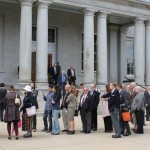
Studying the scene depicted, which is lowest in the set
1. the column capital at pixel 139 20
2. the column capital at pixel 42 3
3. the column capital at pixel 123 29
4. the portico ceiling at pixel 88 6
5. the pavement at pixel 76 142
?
the pavement at pixel 76 142

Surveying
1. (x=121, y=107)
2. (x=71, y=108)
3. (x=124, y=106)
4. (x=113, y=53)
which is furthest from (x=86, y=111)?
(x=113, y=53)

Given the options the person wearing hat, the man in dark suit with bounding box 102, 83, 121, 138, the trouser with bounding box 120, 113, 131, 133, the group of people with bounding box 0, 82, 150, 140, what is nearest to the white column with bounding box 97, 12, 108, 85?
the group of people with bounding box 0, 82, 150, 140

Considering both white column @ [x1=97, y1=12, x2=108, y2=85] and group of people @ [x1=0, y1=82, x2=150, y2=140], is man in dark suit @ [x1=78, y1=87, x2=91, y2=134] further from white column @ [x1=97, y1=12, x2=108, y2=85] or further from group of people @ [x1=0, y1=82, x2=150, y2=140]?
white column @ [x1=97, y1=12, x2=108, y2=85]

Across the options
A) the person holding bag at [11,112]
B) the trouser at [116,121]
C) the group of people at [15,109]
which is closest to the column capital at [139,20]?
the trouser at [116,121]

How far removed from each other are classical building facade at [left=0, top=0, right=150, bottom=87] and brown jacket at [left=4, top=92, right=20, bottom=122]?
370 inches

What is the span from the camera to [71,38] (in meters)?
28.3

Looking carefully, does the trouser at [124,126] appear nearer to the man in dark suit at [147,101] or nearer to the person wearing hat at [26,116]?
the person wearing hat at [26,116]

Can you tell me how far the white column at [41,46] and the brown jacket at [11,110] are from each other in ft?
32.2

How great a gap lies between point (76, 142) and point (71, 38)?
1811 centimetres

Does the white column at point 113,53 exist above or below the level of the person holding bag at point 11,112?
above

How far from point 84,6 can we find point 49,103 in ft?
40.3

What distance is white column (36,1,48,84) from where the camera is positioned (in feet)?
71.0

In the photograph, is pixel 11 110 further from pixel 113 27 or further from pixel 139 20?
pixel 113 27

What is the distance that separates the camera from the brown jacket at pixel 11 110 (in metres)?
11.4
